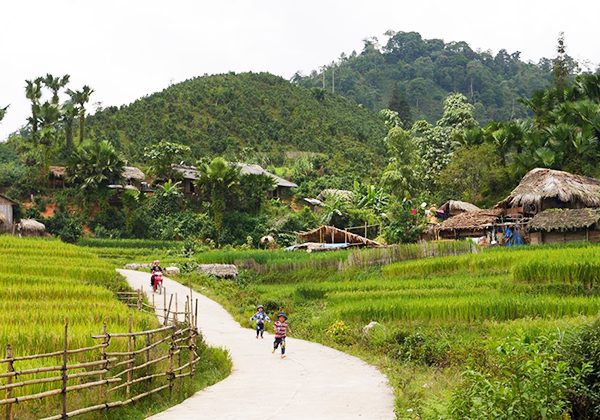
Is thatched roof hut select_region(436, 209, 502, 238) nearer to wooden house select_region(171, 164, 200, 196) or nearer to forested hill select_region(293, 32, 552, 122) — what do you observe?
wooden house select_region(171, 164, 200, 196)

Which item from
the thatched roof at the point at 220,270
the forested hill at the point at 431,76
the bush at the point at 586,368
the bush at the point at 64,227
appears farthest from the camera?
the forested hill at the point at 431,76

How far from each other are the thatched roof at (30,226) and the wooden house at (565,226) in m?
28.3

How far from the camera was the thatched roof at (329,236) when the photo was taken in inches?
1714

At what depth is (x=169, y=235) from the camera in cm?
4941

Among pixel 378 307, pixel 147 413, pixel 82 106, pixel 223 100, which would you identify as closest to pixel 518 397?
pixel 147 413

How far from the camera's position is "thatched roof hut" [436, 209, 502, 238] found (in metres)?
36.4

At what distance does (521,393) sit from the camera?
24.2ft

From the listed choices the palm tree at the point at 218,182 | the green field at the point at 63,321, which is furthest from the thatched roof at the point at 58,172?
the green field at the point at 63,321

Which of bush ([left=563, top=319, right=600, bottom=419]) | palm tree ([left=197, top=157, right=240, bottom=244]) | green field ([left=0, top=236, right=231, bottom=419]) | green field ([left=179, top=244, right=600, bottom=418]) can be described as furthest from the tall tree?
bush ([left=563, top=319, right=600, bottom=419])

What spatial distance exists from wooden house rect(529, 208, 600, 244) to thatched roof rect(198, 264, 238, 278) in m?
14.1

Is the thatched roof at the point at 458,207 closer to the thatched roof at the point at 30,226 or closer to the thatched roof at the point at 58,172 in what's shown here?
the thatched roof at the point at 30,226

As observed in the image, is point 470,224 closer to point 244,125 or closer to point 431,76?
point 244,125

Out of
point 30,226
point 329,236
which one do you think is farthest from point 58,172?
point 329,236

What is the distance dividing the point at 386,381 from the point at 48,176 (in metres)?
43.0
